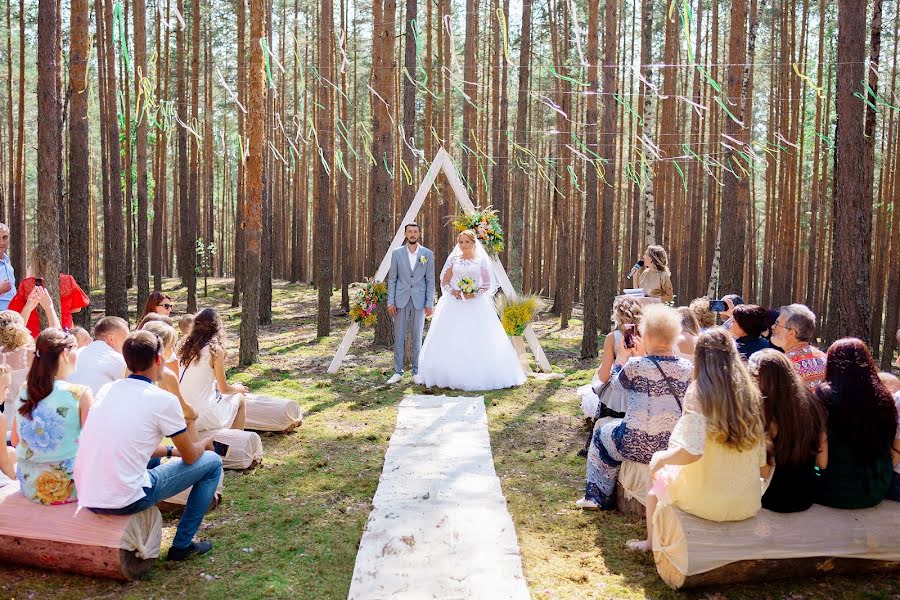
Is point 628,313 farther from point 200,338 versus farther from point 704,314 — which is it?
point 200,338

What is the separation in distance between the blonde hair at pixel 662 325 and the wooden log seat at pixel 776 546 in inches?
44.5

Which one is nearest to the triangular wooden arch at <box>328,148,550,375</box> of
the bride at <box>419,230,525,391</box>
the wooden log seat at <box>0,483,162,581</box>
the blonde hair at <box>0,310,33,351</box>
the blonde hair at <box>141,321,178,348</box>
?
the bride at <box>419,230,525,391</box>

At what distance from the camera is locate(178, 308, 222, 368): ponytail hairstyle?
6.01m

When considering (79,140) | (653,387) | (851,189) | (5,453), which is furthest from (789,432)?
(79,140)

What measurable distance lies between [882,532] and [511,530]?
6.87 feet

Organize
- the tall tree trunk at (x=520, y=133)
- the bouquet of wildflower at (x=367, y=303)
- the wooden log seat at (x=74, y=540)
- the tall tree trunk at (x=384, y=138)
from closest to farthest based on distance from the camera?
the wooden log seat at (x=74, y=540)
the bouquet of wildflower at (x=367, y=303)
the tall tree trunk at (x=384, y=138)
the tall tree trunk at (x=520, y=133)

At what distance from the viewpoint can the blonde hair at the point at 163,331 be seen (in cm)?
546

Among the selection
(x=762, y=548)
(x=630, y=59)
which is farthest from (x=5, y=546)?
(x=630, y=59)

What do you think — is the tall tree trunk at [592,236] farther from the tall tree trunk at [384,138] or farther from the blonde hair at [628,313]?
the blonde hair at [628,313]

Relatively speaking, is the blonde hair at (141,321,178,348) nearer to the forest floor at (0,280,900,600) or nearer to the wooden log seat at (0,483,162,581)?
the forest floor at (0,280,900,600)

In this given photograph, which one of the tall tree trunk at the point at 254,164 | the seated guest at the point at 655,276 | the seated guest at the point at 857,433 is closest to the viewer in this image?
the seated guest at the point at 857,433

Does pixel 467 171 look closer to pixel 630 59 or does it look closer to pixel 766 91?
pixel 630 59

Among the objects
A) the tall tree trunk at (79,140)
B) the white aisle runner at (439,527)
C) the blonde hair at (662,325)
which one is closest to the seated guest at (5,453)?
the white aisle runner at (439,527)

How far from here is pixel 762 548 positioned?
12.8 ft
